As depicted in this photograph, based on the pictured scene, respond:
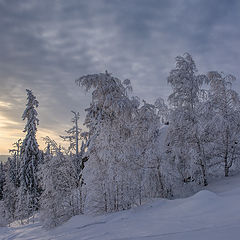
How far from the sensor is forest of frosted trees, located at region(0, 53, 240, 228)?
43.8ft

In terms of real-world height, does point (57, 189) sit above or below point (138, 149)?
below

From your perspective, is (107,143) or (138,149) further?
(138,149)

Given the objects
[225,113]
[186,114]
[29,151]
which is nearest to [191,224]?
[186,114]

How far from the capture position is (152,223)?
785 cm

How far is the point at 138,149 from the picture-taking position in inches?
574

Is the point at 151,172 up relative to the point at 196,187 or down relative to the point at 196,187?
up

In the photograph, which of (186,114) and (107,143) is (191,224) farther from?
(186,114)

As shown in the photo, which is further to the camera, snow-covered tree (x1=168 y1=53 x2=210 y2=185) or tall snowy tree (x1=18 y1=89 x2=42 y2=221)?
tall snowy tree (x1=18 y1=89 x2=42 y2=221)

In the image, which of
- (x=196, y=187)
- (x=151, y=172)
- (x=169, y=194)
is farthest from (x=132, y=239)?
(x=196, y=187)

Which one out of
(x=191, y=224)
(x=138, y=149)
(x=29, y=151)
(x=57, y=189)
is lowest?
(x=191, y=224)

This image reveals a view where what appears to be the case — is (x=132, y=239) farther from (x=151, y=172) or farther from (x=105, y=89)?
(x=105, y=89)

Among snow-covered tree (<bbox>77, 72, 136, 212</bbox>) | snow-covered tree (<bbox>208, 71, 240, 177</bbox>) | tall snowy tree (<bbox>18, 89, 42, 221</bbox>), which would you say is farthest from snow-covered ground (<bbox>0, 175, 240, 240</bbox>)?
tall snowy tree (<bbox>18, 89, 42, 221</bbox>)

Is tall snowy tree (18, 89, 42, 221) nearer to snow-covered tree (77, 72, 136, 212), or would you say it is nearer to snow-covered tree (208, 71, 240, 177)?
snow-covered tree (77, 72, 136, 212)

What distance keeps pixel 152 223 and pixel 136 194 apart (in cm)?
544
